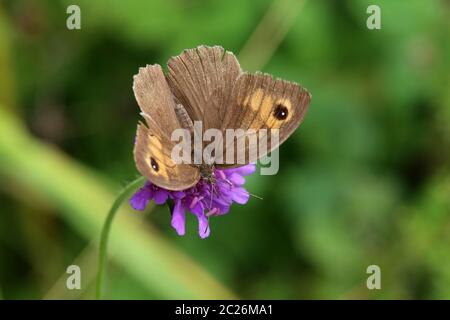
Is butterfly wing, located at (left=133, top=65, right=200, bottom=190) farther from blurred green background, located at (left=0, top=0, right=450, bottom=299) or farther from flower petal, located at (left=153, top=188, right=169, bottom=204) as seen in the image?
blurred green background, located at (left=0, top=0, right=450, bottom=299)

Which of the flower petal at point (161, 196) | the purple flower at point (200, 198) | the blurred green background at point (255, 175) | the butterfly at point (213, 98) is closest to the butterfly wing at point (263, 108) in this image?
the butterfly at point (213, 98)

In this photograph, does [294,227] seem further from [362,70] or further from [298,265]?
[362,70]

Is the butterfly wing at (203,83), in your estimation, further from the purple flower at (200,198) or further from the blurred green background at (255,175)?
the blurred green background at (255,175)

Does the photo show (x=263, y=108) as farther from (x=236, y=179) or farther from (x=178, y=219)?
(x=178, y=219)

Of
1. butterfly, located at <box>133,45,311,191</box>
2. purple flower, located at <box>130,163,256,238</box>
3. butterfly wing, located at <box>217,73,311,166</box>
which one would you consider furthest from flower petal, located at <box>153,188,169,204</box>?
butterfly wing, located at <box>217,73,311,166</box>

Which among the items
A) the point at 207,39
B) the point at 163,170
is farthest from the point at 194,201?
the point at 207,39
